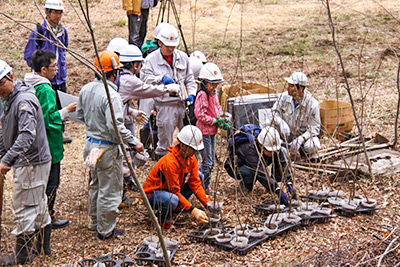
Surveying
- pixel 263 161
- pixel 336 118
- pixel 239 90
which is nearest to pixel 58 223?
pixel 263 161

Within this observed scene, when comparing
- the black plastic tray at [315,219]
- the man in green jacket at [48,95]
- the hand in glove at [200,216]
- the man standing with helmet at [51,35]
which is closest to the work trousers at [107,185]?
the man in green jacket at [48,95]

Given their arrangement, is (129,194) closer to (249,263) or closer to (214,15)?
(249,263)

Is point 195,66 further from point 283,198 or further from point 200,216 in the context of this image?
point 200,216

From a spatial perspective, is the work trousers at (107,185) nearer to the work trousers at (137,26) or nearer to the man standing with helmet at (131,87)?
the man standing with helmet at (131,87)

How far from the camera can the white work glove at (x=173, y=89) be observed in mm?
5277

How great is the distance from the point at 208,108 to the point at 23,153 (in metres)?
2.22

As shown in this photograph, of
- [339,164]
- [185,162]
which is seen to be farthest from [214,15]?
[185,162]

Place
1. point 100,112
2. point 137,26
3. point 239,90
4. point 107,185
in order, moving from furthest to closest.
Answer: point 137,26
point 239,90
point 107,185
point 100,112

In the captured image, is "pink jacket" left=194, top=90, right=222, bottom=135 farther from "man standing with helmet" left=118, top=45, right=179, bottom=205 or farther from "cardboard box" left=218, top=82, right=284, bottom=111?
"cardboard box" left=218, top=82, right=284, bottom=111

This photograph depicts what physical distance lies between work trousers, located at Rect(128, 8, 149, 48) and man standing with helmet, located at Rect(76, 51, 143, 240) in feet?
14.1

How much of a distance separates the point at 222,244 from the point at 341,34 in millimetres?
9525

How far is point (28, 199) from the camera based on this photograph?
12.6 ft

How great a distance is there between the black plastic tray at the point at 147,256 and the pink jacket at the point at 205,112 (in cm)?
169

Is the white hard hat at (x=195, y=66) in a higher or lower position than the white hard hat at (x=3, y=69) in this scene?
lower
